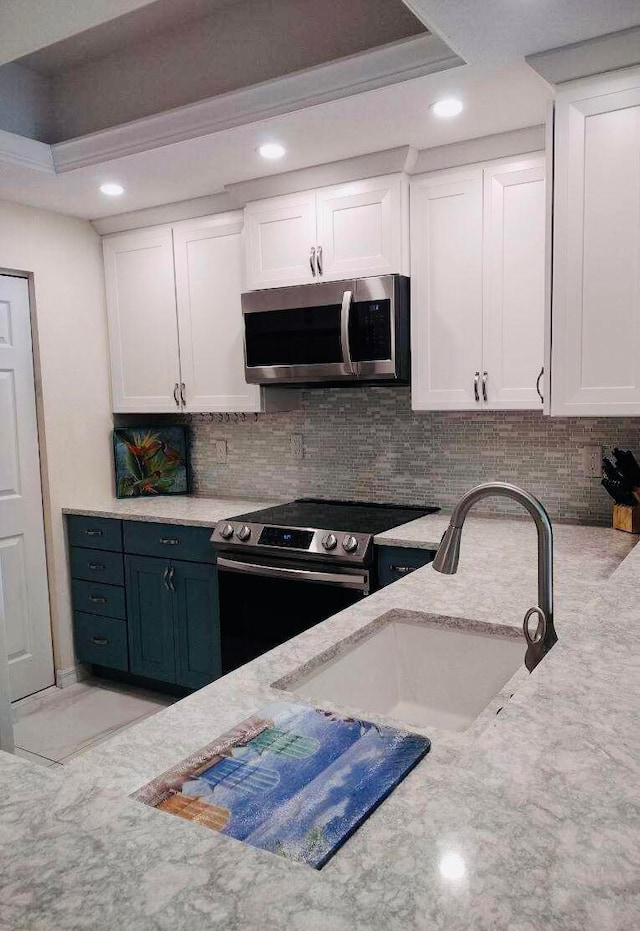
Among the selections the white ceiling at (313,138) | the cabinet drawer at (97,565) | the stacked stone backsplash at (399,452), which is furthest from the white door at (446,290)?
the cabinet drawer at (97,565)

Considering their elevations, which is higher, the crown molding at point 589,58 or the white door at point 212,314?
the crown molding at point 589,58

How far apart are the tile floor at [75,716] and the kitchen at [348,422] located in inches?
3.1

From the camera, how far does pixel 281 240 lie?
10.3ft

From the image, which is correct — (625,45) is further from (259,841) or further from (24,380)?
(24,380)

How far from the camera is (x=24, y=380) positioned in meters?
3.48

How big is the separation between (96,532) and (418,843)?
10.2 ft

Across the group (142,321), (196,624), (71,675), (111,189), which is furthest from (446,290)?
(71,675)

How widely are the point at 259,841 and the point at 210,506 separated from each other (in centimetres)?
277

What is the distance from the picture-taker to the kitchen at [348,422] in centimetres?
67

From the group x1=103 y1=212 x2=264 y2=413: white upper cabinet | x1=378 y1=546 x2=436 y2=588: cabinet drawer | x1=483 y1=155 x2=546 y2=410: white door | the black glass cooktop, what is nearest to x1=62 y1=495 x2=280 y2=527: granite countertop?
the black glass cooktop

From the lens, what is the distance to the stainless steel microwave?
284 centimetres

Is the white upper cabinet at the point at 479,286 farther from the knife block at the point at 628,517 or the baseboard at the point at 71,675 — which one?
the baseboard at the point at 71,675

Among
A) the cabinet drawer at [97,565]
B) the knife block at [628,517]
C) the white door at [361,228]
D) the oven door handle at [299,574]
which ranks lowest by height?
the cabinet drawer at [97,565]

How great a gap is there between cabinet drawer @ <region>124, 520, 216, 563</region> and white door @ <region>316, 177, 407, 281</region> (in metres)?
1.29
